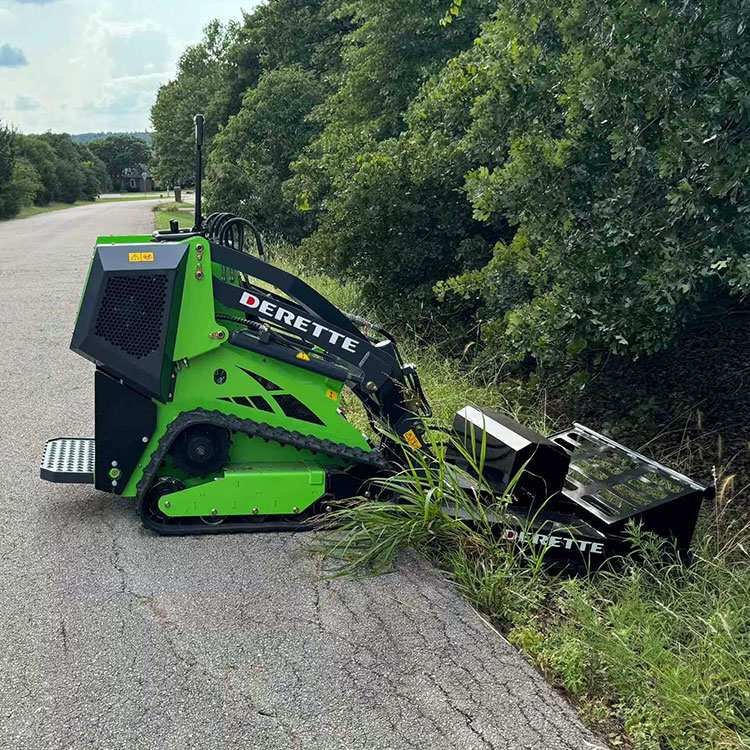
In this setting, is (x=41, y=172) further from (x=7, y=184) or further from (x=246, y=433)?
(x=246, y=433)

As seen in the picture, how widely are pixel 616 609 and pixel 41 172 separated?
6067 cm

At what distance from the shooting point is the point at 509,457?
4078mm

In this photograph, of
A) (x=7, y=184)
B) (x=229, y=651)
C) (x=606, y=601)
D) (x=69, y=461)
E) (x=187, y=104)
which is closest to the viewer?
(x=229, y=651)

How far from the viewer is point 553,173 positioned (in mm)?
5492

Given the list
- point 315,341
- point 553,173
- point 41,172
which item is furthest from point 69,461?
point 41,172

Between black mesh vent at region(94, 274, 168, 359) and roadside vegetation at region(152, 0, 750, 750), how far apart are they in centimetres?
138

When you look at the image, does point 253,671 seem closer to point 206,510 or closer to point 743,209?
point 206,510

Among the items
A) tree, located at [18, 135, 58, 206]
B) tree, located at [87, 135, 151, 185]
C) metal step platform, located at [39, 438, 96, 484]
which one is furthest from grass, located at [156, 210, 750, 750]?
tree, located at [87, 135, 151, 185]

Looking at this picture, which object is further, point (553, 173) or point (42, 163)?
point (42, 163)

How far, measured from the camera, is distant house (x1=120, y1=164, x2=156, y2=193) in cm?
11861

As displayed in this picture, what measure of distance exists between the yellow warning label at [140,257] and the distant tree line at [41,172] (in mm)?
34625

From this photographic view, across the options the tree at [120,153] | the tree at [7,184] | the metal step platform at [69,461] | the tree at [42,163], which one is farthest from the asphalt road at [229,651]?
the tree at [120,153]

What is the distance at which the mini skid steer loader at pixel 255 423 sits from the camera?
400 centimetres

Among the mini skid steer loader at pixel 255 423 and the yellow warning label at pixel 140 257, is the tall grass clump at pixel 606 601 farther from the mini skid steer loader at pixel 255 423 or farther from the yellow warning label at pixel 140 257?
the yellow warning label at pixel 140 257
